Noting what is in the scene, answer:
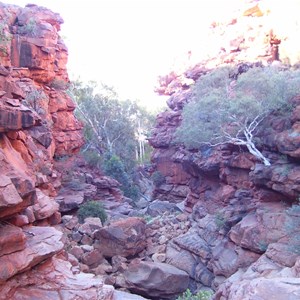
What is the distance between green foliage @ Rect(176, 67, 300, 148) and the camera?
14.1 m

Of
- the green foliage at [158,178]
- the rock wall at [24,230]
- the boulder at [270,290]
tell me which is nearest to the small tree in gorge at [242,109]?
the boulder at [270,290]

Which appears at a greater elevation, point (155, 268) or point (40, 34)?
point (40, 34)

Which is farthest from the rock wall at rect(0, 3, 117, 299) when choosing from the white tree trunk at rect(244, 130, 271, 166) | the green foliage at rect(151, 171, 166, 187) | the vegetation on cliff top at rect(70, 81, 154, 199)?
the vegetation on cliff top at rect(70, 81, 154, 199)

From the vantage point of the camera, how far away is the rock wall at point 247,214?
902 centimetres

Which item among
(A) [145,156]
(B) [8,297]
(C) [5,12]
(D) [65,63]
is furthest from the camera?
(A) [145,156]

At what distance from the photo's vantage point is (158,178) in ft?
84.8

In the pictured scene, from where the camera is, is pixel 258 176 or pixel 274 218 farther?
pixel 258 176

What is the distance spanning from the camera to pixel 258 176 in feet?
41.4

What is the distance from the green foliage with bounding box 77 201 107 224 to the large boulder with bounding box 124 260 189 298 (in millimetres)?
5283

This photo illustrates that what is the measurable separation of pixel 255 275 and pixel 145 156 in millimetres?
28865

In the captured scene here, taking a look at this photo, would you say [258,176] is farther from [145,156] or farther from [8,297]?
[145,156]

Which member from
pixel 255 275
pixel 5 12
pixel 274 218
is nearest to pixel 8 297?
pixel 255 275

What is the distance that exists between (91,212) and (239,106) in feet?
28.7

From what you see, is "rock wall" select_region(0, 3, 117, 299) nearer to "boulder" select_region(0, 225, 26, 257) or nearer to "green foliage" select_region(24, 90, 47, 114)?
"boulder" select_region(0, 225, 26, 257)
